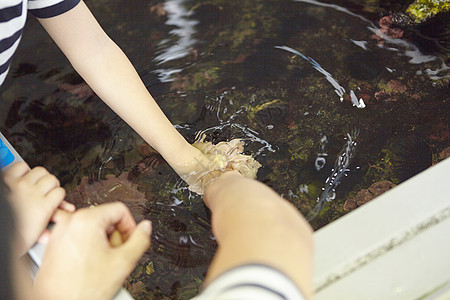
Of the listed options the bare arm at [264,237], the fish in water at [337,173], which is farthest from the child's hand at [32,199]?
the fish in water at [337,173]

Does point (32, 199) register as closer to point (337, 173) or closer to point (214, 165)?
point (214, 165)

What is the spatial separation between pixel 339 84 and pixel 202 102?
42 centimetres

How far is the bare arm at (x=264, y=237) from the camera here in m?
0.58

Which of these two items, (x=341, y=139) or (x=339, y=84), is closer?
(x=341, y=139)

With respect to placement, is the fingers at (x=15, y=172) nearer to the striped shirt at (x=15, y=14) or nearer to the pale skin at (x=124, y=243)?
the pale skin at (x=124, y=243)

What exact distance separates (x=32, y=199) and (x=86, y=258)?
0.16 metres

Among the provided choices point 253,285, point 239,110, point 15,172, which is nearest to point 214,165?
point 239,110

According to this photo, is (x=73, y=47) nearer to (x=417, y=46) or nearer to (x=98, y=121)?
(x=98, y=121)

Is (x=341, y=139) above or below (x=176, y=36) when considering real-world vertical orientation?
below

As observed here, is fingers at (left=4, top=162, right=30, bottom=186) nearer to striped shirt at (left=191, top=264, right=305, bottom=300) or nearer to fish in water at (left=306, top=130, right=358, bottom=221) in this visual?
striped shirt at (left=191, top=264, right=305, bottom=300)

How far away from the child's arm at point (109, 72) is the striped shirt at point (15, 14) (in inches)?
0.8

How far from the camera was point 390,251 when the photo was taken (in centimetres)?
71

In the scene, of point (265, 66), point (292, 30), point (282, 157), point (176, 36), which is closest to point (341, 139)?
point (282, 157)

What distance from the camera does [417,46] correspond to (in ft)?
4.70
